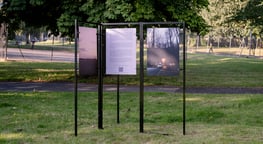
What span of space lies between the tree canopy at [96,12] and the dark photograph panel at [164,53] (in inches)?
371

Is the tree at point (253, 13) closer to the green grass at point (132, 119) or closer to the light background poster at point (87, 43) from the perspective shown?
the green grass at point (132, 119)

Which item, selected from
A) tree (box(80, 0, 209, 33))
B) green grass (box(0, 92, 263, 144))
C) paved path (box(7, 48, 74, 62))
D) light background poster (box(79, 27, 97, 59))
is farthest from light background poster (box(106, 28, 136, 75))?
paved path (box(7, 48, 74, 62))

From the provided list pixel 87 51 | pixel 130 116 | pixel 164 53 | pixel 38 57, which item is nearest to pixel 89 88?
pixel 130 116

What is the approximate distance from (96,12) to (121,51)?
10.0 m

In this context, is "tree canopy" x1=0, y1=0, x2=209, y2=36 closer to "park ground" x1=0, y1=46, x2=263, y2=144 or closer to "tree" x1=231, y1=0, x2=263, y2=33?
"park ground" x1=0, y1=46, x2=263, y2=144

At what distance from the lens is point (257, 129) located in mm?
8617

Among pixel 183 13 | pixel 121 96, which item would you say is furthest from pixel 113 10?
pixel 121 96

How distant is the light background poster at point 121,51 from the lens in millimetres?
8375

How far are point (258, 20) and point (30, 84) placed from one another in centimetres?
1441

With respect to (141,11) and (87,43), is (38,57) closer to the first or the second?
(141,11)

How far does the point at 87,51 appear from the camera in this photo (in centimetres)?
845

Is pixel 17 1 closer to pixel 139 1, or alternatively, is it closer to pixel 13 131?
pixel 139 1

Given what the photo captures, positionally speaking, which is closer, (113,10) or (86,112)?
(86,112)

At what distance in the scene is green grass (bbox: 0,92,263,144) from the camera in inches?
306
